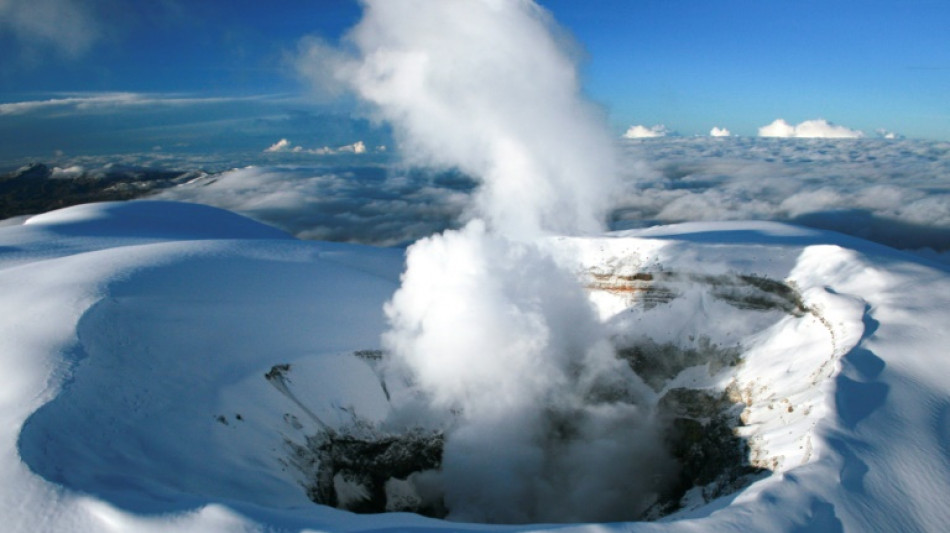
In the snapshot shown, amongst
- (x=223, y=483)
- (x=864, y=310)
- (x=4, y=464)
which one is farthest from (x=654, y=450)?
(x=4, y=464)

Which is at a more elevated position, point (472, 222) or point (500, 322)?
point (472, 222)

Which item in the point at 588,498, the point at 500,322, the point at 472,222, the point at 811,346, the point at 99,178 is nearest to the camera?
the point at 588,498

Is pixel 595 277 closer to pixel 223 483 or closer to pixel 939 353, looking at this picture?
pixel 939 353

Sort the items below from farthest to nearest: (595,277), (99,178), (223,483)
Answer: (99,178), (595,277), (223,483)

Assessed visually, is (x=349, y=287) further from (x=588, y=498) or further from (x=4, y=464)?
(x=4, y=464)

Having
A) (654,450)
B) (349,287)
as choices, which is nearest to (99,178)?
(349,287)

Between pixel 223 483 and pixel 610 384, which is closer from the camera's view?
pixel 223 483
